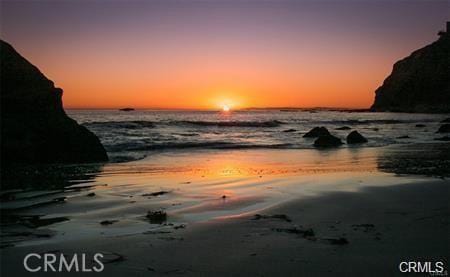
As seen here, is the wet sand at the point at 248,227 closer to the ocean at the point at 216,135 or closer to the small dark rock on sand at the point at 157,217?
the small dark rock on sand at the point at 157,217

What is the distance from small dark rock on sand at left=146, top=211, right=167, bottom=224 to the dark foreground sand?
1.70ft

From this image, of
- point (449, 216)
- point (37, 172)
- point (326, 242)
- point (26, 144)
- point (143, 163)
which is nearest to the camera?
point (326, 242)

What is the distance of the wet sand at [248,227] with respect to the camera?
14.7 feet

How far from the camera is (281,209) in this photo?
7035mm

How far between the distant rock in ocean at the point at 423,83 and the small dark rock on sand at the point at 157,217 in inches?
4334

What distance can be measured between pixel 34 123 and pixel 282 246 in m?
11.2

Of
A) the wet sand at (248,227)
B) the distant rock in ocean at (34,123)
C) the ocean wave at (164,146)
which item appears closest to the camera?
the wet sand at (248,227)

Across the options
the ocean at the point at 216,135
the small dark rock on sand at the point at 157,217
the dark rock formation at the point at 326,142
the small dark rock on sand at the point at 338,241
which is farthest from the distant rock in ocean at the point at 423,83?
the small dark rock on sand at the point at 157,217

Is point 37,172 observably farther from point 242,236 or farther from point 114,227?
point 242,236

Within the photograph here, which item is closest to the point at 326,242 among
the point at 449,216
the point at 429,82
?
the point at 449,216

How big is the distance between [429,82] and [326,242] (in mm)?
126714

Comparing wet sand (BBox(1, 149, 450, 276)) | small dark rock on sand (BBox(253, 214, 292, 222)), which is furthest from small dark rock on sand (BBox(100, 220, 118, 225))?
small dark rock on sand (BBox(253, 214, 292, 222))

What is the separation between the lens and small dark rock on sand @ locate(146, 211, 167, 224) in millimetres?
6168

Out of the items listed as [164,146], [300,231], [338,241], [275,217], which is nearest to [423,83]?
[164,146]
